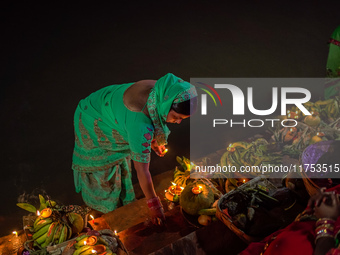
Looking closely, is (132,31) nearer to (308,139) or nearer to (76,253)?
(308,139)

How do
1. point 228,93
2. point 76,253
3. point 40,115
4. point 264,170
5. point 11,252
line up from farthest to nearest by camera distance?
point 228,93 → point 40,115 → point 264,170 → point 11,252 → point 76,253

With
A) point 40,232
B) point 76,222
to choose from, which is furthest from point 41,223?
point 76,222

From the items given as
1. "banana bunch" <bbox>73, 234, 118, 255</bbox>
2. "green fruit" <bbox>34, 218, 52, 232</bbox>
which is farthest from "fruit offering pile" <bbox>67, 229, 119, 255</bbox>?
"green fruit" <bbox>34, 218, 52, 232</bbox>

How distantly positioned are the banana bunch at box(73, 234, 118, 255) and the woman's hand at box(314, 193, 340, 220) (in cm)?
101

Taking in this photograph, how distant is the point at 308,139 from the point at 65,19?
469cm

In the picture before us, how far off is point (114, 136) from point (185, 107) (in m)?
0.67

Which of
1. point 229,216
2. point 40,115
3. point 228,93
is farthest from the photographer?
point 228,93

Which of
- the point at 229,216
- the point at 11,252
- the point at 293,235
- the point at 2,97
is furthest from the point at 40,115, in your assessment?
the point at 293,235

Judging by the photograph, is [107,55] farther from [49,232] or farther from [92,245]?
[92,245]

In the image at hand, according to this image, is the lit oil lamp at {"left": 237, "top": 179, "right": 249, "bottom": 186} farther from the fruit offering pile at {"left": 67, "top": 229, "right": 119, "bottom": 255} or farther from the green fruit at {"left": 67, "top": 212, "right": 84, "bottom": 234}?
the green fruit at {"left": 67, "top": 212, "right": 84, "bottom": 234}

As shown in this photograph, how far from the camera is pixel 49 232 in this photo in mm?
1737

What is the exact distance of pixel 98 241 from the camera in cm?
161

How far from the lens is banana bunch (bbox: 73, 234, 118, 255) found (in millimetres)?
1545

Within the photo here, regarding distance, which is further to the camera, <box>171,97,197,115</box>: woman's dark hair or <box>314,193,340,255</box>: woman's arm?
<box>171,97,197,115</box>: woman's dark hair
